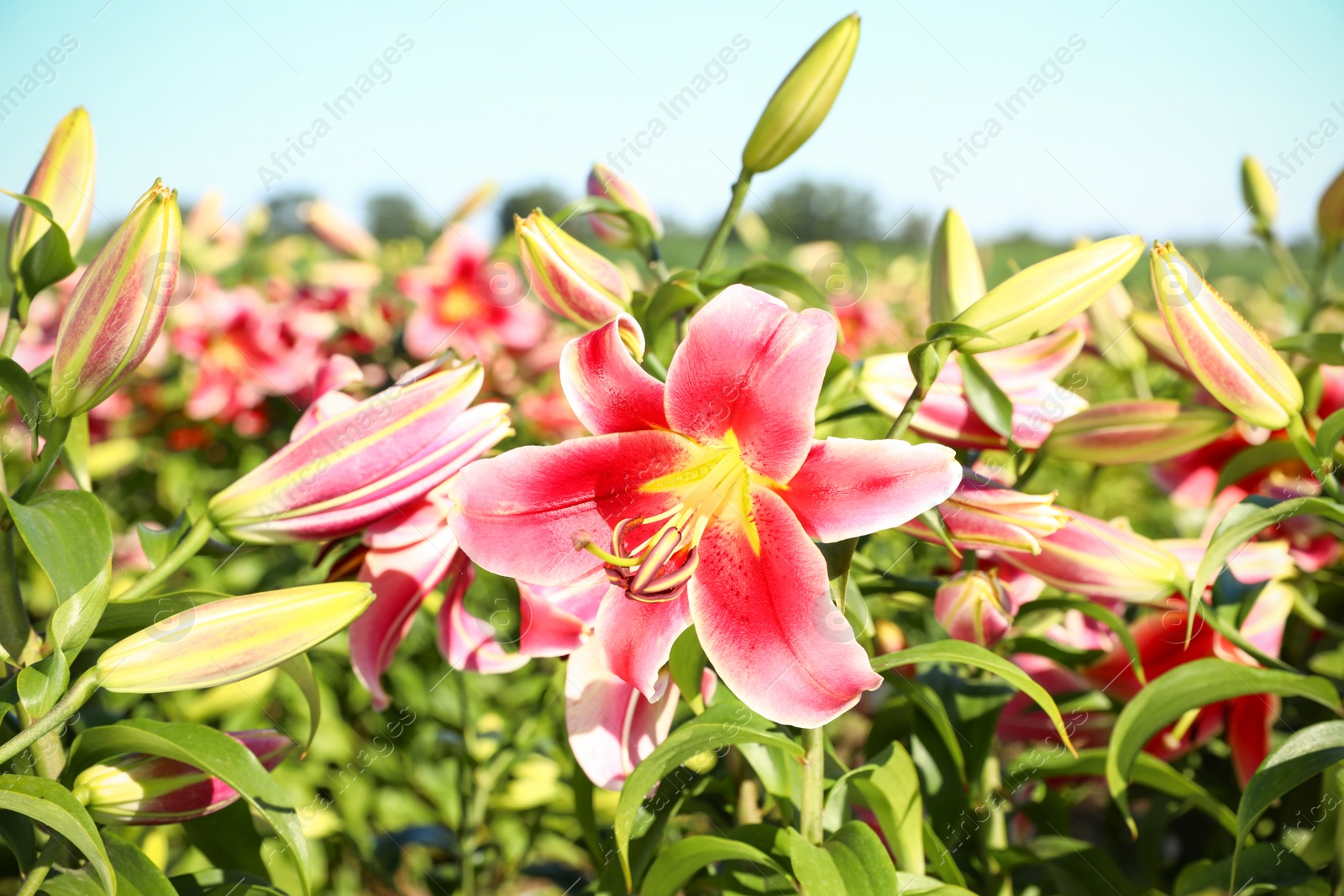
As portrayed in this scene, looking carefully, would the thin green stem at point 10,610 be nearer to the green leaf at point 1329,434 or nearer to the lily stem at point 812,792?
the lily stem at point 812,792

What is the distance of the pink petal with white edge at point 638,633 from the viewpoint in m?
0.58

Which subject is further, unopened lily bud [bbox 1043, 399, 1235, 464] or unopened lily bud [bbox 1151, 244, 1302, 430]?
unopened lily bud [bbox 1043, 399, 1235, 464]

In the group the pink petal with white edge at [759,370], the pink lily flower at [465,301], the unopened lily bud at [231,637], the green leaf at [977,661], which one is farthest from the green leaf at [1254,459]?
the pink lily flower at [465,301]

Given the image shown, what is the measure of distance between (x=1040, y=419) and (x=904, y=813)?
345 mm

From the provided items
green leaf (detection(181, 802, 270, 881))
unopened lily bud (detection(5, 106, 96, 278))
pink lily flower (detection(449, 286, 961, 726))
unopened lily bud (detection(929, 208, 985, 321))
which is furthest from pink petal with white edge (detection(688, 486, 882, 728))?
unopened lily bud (detection(5, 106, 96, 278))

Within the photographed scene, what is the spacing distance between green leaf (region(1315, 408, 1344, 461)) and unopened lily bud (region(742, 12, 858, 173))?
0.44 metres

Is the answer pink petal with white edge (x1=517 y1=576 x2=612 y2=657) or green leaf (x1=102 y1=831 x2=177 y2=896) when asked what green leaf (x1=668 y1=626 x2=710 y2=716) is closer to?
pink petal with white edge (x1=517 y1=576 x2=612 y2=657)

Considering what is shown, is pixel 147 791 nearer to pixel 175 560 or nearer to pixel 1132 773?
pixel 175 560

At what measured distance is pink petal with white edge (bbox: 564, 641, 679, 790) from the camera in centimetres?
67

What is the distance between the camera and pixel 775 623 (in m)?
0.56

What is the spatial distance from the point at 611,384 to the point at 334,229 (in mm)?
1670

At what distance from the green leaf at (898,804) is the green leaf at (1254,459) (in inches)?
18.3

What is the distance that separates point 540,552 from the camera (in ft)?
1.98

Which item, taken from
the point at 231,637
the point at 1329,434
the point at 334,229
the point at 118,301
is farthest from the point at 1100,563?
the point at 334,229
